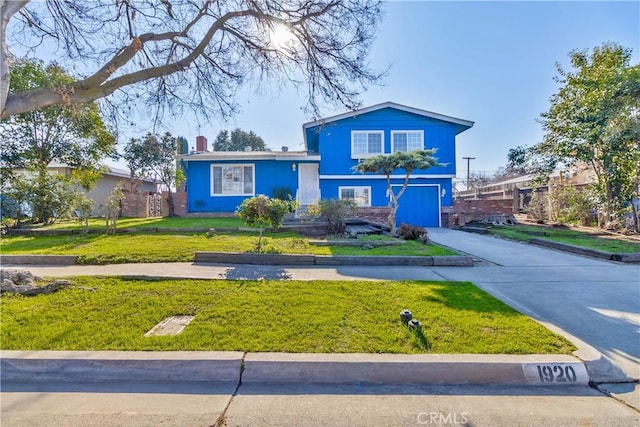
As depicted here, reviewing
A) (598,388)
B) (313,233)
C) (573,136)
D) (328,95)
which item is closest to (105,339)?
(598,388)

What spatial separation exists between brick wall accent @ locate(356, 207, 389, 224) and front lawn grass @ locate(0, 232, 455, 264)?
212 inches

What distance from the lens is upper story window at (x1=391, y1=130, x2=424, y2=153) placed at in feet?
54.0

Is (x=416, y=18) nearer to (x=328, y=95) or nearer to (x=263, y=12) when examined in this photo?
(x=328, y=95)

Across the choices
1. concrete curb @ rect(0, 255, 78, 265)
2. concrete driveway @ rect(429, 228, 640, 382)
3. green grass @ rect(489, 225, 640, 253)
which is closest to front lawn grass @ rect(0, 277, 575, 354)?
concrete driveway @ rect(429, 228, 640, 382)

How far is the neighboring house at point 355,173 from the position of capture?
647 inches

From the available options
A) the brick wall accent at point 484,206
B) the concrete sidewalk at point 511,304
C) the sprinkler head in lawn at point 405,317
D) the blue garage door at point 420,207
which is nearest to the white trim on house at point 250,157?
the blue garage door at point 420,207

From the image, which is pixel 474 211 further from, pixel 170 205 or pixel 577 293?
pixel 170 205

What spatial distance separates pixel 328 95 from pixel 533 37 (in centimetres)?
766

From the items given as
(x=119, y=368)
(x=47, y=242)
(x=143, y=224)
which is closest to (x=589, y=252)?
(x=119, y=368)

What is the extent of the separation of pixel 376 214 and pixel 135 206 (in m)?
14.1

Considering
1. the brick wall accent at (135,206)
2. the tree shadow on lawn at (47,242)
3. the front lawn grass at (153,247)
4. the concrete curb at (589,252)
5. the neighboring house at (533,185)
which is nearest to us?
the front lawn grass at (153,247)

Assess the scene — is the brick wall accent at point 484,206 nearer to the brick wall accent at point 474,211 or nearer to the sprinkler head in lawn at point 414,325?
the brick wall accent at point 474,211

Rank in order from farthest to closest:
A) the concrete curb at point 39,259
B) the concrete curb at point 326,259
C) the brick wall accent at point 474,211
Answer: the brick wall accent at point 474,211 → the concrete curb at point 326,259 → the concrete curb at point 39,259

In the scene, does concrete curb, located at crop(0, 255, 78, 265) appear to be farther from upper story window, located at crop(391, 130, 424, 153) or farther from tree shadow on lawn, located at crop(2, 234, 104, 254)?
upper story window, located at crop(391, 130, 424, 153)
